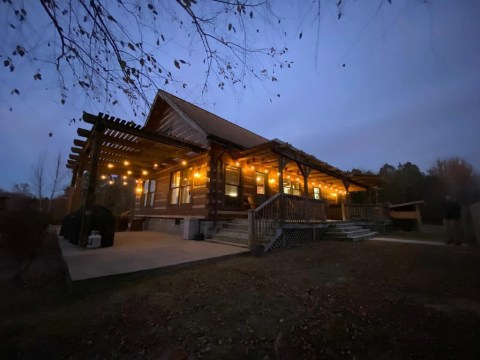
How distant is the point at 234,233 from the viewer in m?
8.51

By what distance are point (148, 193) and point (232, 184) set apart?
7517 millimetres

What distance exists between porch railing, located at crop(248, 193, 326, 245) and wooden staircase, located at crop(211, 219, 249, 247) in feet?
2.23

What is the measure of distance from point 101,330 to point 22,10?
3980mm

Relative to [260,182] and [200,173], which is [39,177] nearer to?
[200,173]

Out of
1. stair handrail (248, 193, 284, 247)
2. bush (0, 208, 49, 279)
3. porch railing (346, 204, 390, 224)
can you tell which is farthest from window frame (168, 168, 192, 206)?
porch railing (346, 204, 390, 224)

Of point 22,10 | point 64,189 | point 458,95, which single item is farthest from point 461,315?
point 64,189

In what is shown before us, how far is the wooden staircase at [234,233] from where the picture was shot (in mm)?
7855

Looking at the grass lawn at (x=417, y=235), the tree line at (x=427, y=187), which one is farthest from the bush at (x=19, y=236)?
the tree line at (x=427, y=187)

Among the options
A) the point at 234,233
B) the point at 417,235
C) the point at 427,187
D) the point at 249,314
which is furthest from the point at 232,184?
the point at 427,187

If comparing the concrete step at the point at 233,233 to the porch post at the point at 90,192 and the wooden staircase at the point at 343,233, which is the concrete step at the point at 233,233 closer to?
the wooden staircase at the point at 343,233

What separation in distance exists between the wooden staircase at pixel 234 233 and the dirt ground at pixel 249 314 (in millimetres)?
2712

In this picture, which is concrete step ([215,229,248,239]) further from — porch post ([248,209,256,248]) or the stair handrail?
porch post ([248,209,256,248])

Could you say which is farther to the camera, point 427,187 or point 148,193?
point 427,187

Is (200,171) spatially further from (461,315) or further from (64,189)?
(64,189)
